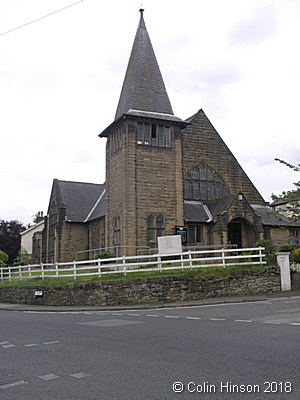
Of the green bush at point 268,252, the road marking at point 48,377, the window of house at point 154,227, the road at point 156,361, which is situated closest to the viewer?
the road at point 156,361

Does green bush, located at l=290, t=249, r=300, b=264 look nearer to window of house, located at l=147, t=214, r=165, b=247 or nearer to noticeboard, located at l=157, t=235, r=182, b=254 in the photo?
noticeboard, located at l=157, t=235, r=182, b=254

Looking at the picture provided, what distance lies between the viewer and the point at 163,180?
3047 cm

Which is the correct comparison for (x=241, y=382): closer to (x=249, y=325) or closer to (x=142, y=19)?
(x=249, y=325)

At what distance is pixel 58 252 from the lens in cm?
3875

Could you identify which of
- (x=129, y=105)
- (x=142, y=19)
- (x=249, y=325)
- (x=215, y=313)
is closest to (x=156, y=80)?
(x=129, y=105)

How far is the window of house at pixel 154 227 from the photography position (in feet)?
96.3

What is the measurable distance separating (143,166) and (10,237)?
118ft

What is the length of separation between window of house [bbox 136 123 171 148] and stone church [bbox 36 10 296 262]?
0.07 metres

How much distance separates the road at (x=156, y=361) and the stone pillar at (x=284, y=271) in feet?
32.9

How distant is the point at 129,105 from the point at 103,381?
88.0ft

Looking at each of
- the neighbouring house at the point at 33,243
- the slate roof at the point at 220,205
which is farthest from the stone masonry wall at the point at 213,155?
the neighbouring house at the point at 33,243

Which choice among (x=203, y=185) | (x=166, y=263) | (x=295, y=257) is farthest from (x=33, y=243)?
(x=295, y=257)

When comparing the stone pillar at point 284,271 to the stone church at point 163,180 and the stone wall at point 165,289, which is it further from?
the stone church at point 163,180

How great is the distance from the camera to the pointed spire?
31.1m
